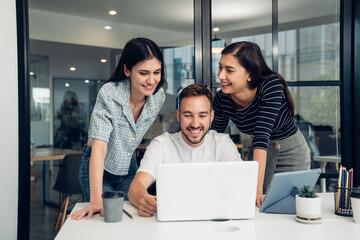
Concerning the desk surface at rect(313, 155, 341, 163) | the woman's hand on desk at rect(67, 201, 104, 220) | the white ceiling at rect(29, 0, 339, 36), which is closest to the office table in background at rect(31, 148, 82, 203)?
the white ceiling at rect(29, 0, 339, 36)

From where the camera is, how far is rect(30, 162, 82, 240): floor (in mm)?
3418

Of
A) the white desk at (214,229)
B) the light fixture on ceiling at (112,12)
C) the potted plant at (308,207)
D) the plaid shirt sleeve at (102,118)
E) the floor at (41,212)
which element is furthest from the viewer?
the floor at (41,212)

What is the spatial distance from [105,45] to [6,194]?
1.32 metres

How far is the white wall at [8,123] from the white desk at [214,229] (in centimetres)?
133

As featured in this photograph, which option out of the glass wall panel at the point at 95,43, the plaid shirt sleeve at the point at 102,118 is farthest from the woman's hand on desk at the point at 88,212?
the glass wall panel at the point at 95,43

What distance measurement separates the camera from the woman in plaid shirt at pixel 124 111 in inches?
74.0

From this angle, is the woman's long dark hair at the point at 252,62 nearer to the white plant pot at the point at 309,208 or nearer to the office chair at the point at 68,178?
the white plant pot at the point at 309,208

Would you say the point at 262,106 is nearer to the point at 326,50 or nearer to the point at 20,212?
the point at 326,50

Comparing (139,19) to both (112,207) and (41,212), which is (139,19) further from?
(41,212)

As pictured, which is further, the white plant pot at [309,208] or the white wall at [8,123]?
the white wall at [8,123]

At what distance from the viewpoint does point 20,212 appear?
8.33ft

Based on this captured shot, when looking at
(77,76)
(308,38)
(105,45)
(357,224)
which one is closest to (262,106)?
(357,224)

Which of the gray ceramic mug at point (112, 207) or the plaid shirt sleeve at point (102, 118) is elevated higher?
the plaid shirt sleeve at point (102, 118)

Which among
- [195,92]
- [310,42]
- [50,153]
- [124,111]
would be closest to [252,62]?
[195,92]
